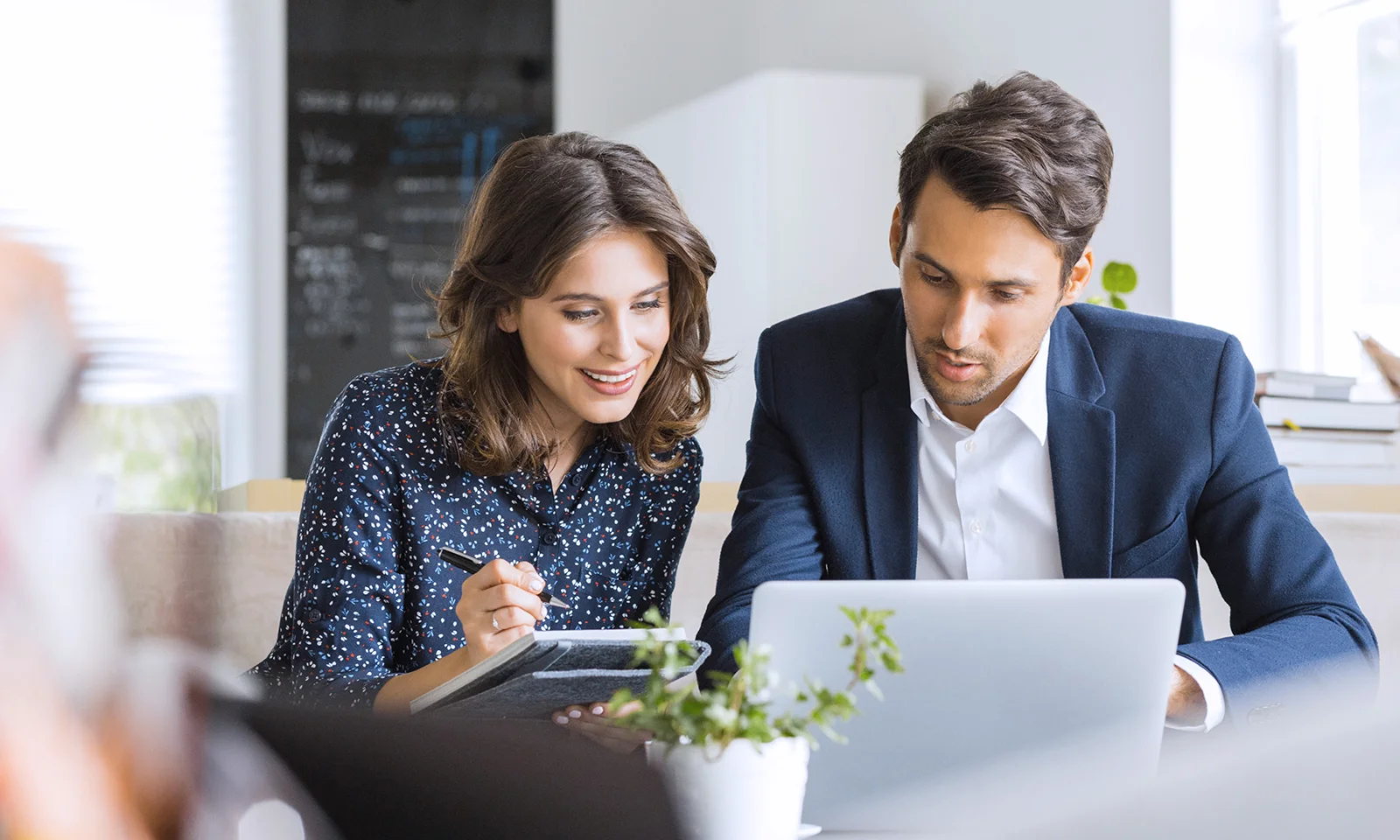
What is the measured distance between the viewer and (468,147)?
176 inches

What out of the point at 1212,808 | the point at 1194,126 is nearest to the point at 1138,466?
the point at 1212,808

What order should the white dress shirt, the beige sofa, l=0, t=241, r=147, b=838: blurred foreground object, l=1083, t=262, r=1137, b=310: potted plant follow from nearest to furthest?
1. l=0, t=241, r=147, b=838: blurred foreground object
2. the white dress shirt
3. the beige sofa
4. l=1083, t=262, r=1137, b=310: potted plant

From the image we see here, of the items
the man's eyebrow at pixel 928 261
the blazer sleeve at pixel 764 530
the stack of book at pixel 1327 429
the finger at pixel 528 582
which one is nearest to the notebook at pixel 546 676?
the finger at pixel 528 582

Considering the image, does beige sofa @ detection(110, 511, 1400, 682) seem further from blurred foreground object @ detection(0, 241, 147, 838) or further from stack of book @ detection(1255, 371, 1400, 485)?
blurred foreground object @ detection(0, 241, 147, 838)

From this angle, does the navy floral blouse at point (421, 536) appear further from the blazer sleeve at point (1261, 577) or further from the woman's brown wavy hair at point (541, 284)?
the blazer sleeve at point (1261, 577)

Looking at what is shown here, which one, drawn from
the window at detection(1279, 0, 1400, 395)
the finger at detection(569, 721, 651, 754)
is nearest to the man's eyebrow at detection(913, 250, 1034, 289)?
the finger at detection(569, 721, 651, 754)

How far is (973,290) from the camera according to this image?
4.74ft

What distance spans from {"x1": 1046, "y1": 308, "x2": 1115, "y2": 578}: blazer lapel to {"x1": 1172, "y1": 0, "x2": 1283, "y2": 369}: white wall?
5.51 feet

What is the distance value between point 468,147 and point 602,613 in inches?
124

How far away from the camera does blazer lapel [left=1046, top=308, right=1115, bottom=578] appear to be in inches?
58.3

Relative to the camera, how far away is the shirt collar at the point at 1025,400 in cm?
153

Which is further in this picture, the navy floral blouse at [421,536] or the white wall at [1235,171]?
the white wall at [1235,171]

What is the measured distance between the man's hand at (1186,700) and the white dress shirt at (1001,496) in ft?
0.98

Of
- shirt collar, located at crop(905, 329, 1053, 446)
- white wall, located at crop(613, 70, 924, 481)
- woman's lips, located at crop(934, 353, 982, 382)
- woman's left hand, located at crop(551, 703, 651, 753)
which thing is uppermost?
white wall, located at crop(613, 70, 924, 481)
